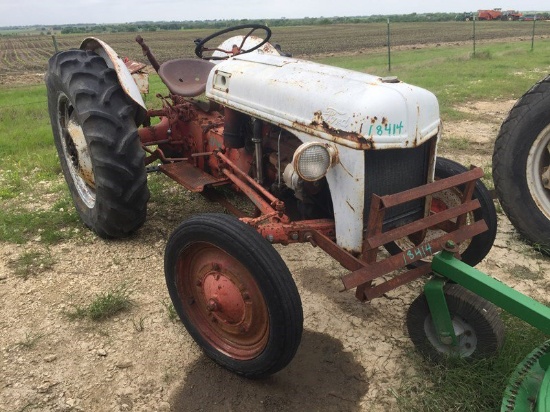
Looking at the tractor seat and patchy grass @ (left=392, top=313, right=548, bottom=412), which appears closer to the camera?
patchy grass @ (left=392, top=313, right=548, bottom=412)

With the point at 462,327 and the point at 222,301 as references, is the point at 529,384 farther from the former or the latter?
the point at 222,301

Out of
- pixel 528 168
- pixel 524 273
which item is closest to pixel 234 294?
pixel 524 273

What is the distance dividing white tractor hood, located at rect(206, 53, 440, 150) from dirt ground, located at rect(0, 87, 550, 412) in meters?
1.10

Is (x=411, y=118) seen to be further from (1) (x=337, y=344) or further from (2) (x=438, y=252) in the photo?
(1) (x=337, y=344)

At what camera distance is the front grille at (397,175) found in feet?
7.73

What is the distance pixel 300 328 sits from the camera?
2.18 metres

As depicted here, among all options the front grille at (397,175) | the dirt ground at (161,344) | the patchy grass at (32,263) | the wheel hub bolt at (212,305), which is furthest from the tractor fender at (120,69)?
the front grille at (397,175)

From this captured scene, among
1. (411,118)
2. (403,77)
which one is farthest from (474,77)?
(411,118)

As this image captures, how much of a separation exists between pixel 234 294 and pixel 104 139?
1.47 meters

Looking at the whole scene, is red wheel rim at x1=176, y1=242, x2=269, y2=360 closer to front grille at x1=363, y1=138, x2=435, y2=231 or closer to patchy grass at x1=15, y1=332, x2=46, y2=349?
front grille at x1=363, y1=138, x2=435, y2=231

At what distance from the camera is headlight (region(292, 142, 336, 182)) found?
7.31 ft

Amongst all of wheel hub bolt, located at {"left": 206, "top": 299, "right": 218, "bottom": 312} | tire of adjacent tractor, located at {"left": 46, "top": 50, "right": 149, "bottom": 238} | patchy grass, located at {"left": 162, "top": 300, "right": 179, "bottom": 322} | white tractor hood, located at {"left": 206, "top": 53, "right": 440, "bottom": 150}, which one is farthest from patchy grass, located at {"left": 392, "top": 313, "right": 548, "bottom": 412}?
tire of adjacent tractor, located at {"left": 46, "top": 50, "right": 149, "bottom": 238}

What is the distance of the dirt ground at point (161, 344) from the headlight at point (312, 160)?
974 millimetres

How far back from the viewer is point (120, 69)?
3.45 meters
